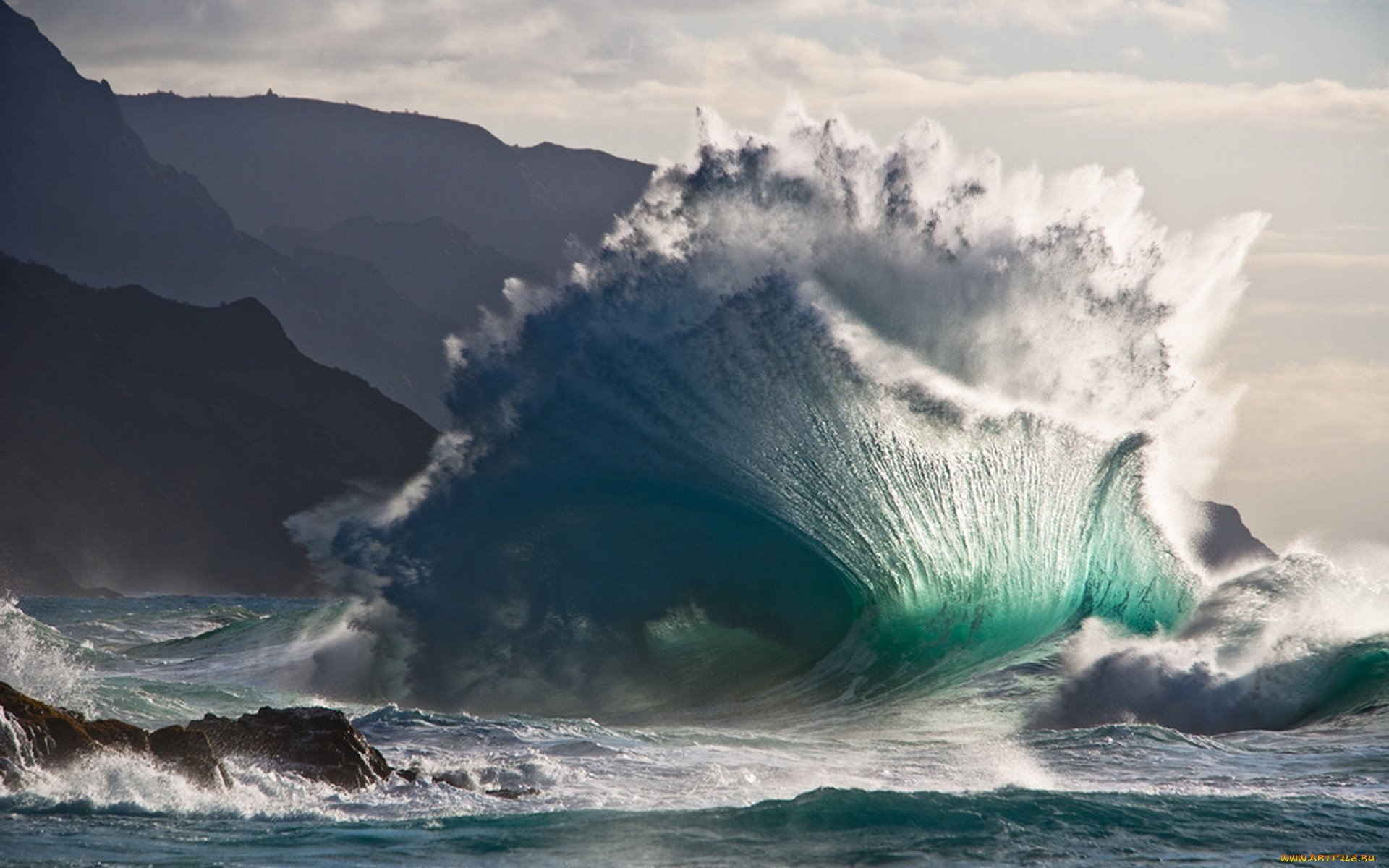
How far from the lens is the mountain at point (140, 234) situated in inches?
3706

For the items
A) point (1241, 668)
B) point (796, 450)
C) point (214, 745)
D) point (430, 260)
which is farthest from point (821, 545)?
point (430, 260)

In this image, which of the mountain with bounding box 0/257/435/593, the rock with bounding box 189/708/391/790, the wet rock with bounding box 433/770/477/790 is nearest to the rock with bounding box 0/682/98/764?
the rock with bounding box 189/708/391/790

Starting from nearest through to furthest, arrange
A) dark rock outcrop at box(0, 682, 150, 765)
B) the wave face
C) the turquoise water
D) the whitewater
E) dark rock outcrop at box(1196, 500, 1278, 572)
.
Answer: the turquoise water
dark rock outcrop at box(0, 682, 150, 765)
the whitewater
the wave face
dark rock outcrop at box(1196, 500, 1278, 572)

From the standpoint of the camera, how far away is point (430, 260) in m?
123

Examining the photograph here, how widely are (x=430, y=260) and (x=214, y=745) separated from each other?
375ft

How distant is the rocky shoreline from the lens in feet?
32.6

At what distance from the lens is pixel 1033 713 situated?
627 inches

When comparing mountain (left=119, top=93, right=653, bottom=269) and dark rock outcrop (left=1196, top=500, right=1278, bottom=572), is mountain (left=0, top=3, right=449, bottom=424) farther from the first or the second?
dark rock outcrop (left=1196, top=500, right=1278, bottom=572)

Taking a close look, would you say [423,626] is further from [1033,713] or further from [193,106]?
[193,106]

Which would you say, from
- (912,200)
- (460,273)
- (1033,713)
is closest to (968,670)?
(1033,713)

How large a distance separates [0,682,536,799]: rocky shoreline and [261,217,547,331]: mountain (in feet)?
346

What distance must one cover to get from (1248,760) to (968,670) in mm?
4574

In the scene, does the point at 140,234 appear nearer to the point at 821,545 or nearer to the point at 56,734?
the point at 821,545

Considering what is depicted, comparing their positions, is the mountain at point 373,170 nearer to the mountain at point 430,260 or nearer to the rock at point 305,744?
the mountain at point 430,260
